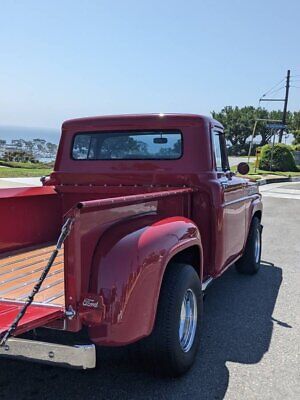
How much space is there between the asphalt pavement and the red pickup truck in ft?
0.64

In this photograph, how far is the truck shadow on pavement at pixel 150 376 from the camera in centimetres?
303

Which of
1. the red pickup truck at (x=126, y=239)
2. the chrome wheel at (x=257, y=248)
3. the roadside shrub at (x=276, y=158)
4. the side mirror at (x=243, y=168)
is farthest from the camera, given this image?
the roadside shrub at (x=276, y=158)

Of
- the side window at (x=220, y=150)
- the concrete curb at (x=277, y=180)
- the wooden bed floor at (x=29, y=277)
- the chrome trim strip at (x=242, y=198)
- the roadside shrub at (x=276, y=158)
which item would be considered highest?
the side window at (x=220, y=150)

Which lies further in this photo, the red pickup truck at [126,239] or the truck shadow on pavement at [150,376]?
the truck shadow on pavement at [150,376]

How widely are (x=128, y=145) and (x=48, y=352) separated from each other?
2.69 m

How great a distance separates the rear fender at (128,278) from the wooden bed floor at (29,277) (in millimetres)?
307

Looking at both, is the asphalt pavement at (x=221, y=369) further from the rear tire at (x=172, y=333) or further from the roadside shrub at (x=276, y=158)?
the roadside shrub at (x=276, y=158)

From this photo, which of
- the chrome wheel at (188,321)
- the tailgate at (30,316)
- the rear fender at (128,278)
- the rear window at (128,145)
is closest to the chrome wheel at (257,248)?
the rear window at (128,145)

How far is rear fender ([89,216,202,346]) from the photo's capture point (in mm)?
2561

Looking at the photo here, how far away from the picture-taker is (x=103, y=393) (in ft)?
9.89

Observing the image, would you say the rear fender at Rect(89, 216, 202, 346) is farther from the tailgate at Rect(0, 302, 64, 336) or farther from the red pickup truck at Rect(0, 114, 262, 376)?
the tailgate at Rect(0, 302, 64, 336)

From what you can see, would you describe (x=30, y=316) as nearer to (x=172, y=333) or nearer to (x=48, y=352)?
(x=48, y=352)

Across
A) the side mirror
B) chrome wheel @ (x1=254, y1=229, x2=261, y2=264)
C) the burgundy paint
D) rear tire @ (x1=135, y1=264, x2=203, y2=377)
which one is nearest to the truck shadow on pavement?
rear tire @ (x1=135, y1=264, x2=203, y2=377)

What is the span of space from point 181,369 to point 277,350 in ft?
3.34
